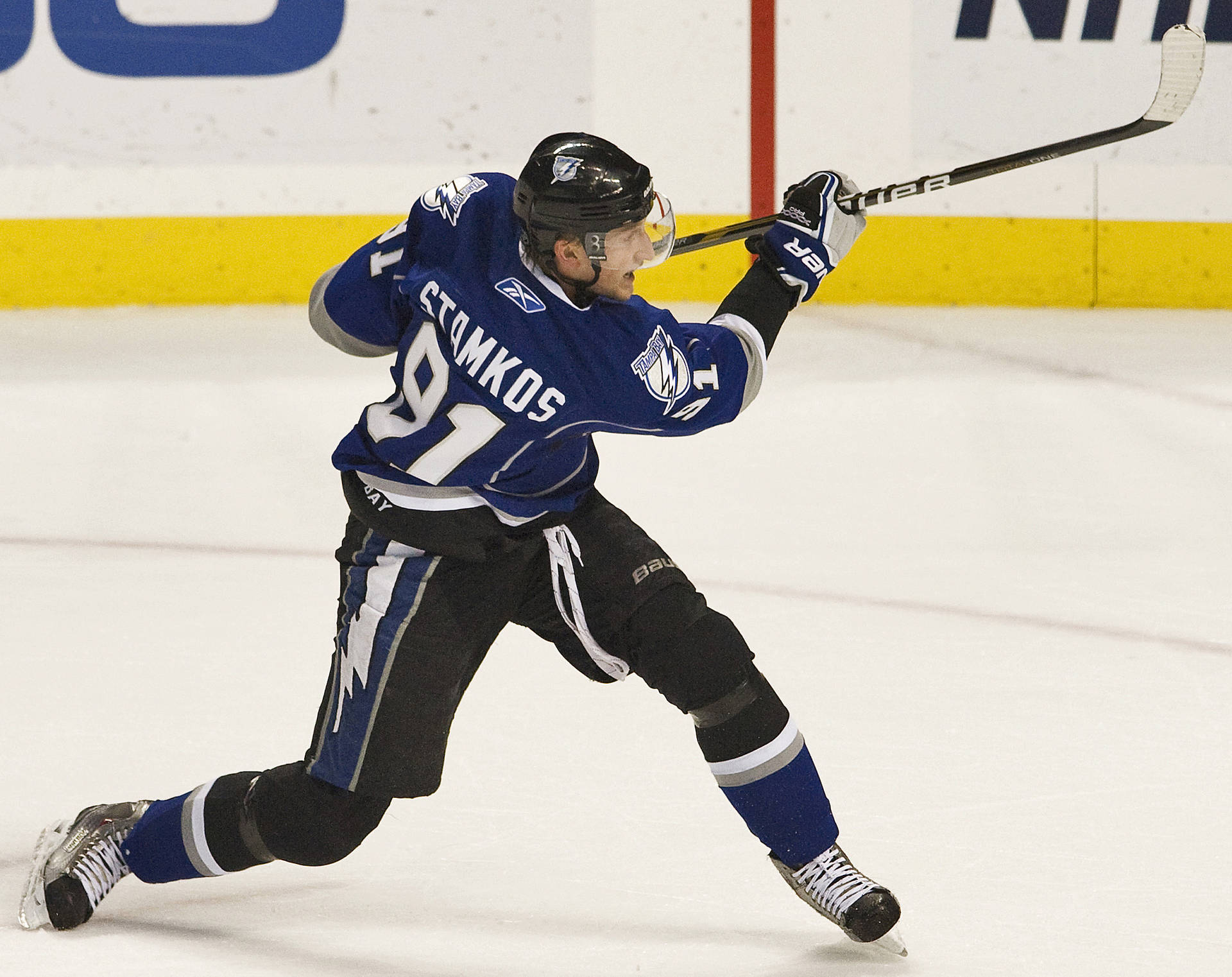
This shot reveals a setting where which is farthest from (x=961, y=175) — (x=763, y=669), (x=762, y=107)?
(x=762, y=107)

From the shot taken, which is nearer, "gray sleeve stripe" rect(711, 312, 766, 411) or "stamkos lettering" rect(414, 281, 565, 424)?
"stamkos lettering" rect(414, 281, 565, 424)

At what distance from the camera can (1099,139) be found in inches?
90.4

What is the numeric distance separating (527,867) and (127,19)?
434cm

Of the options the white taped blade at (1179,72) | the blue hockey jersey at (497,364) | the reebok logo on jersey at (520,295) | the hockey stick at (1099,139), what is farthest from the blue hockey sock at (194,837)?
the white taped blade at (1179,72)

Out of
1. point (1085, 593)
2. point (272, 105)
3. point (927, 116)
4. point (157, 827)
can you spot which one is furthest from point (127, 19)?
point (157, 827)

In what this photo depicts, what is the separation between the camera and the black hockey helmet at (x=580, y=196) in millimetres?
1780

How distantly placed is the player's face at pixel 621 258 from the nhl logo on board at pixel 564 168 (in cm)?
7

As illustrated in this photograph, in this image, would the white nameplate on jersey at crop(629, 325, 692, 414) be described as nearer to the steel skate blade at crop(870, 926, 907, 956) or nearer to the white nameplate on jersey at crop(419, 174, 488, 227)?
the white nameplate on jersey at crop(419, 174, 488, 227)

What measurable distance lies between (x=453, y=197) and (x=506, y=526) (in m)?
0.36

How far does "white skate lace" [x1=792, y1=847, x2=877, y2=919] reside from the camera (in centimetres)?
194

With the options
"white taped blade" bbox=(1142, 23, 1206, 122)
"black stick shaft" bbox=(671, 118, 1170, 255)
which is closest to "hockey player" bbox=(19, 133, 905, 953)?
"black stick shaft" bbox=(671, 118, 1170, 255)

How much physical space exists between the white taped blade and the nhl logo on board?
97 centimetres

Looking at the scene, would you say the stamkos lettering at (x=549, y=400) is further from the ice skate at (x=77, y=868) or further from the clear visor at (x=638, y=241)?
the ice skate at (x=77, y=868)

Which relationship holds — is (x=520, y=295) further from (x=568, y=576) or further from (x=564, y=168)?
(x=568, y=576)
